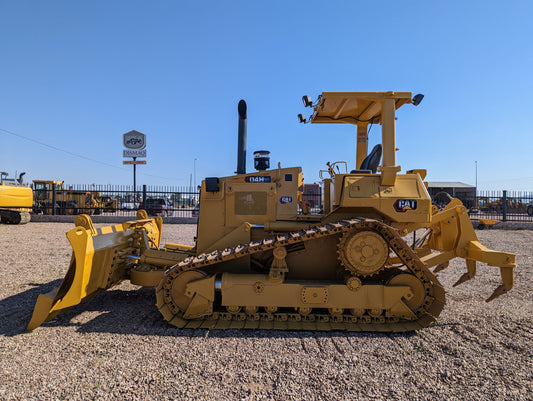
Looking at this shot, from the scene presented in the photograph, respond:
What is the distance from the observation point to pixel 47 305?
4.27 meters

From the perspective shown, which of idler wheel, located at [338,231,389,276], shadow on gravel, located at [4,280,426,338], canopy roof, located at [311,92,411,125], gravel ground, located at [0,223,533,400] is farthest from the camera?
canopy roof, located at [311,92,411,125]

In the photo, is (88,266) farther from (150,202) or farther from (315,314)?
(150,202)

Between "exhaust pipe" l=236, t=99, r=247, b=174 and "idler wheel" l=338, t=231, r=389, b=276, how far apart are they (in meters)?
2.14

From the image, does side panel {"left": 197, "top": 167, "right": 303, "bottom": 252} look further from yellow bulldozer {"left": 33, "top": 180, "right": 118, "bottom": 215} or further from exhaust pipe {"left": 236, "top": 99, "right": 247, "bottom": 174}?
yellow bulldozer {"left": 33, "top": 180, "right": 118, "bottom": 215}

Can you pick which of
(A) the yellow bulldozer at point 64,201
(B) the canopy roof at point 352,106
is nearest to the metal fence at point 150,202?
(A) the yellow bulldozer at point 64,201

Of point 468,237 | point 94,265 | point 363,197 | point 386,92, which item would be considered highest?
point 386,92

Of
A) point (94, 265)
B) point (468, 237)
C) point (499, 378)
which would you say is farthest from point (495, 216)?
point (94, 265)

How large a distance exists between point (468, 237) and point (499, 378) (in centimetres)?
225

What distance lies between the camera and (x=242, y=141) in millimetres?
5641

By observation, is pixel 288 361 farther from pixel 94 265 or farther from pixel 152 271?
pixel 94 265

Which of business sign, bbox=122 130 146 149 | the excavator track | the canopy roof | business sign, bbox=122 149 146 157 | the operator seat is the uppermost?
business sign, bbox=122 130 146 149

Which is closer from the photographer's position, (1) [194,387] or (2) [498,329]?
(1) [194,387]

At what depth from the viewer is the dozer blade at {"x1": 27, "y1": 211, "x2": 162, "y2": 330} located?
172 inches

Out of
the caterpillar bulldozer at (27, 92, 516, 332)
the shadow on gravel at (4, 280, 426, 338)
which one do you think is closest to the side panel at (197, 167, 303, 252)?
the caterpillar bulldozer at (27, 92, 516, 332)
